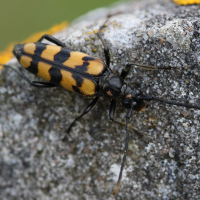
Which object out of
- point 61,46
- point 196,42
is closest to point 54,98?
point 61,46

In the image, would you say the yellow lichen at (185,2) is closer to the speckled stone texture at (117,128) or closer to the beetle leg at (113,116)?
the speckled stone texture at (117,128)

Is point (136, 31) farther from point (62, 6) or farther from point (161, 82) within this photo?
point (62, 6)

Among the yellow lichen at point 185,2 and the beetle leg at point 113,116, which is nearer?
the beetle leg at point 113,116

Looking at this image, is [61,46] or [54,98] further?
[54,98]

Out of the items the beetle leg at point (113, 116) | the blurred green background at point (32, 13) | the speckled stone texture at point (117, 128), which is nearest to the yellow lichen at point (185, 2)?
the speckled stone texture at point (117, 128)

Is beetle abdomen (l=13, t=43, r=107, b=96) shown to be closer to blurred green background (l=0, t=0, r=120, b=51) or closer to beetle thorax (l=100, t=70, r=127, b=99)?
beetle thorax (l=100, t=70, r=127, b=99)

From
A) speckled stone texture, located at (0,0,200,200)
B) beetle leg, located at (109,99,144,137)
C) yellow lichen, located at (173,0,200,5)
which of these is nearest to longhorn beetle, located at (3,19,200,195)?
beetle leg, located at (109,99,144,137)
